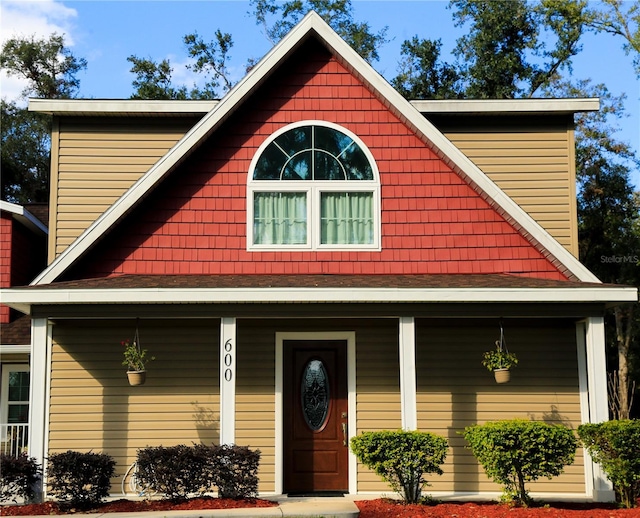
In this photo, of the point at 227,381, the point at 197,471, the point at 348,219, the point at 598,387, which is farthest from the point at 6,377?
the point at 598,387

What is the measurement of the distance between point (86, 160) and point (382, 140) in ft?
16.0

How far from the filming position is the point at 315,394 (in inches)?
480

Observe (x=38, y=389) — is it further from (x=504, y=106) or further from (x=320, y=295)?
(x=504, y=106)

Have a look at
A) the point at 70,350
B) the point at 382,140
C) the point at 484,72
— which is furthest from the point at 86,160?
the point at 484,72

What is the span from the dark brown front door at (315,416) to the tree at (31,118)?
22.7 metres

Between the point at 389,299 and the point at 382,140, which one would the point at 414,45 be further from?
the point at 389,299

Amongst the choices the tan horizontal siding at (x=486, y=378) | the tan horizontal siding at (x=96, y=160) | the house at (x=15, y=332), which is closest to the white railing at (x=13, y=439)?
→ the house at (x=15, y=332)

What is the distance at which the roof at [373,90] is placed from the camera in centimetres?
1116

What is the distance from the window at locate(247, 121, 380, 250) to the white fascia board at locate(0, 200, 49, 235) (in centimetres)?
479

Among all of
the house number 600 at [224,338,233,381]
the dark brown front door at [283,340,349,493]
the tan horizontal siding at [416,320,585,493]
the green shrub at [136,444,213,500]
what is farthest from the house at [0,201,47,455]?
the tan horizontal siding at [416,320,585,493]

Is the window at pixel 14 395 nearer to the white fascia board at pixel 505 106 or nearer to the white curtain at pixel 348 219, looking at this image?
the white curtain at pixel 348 219

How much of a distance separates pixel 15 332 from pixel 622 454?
948 cm

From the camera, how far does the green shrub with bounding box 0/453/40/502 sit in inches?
389

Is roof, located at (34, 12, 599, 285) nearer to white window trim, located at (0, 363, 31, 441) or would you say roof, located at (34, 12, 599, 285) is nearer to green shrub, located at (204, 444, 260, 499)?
white window trim, located at (0, 363, 31, 441)
